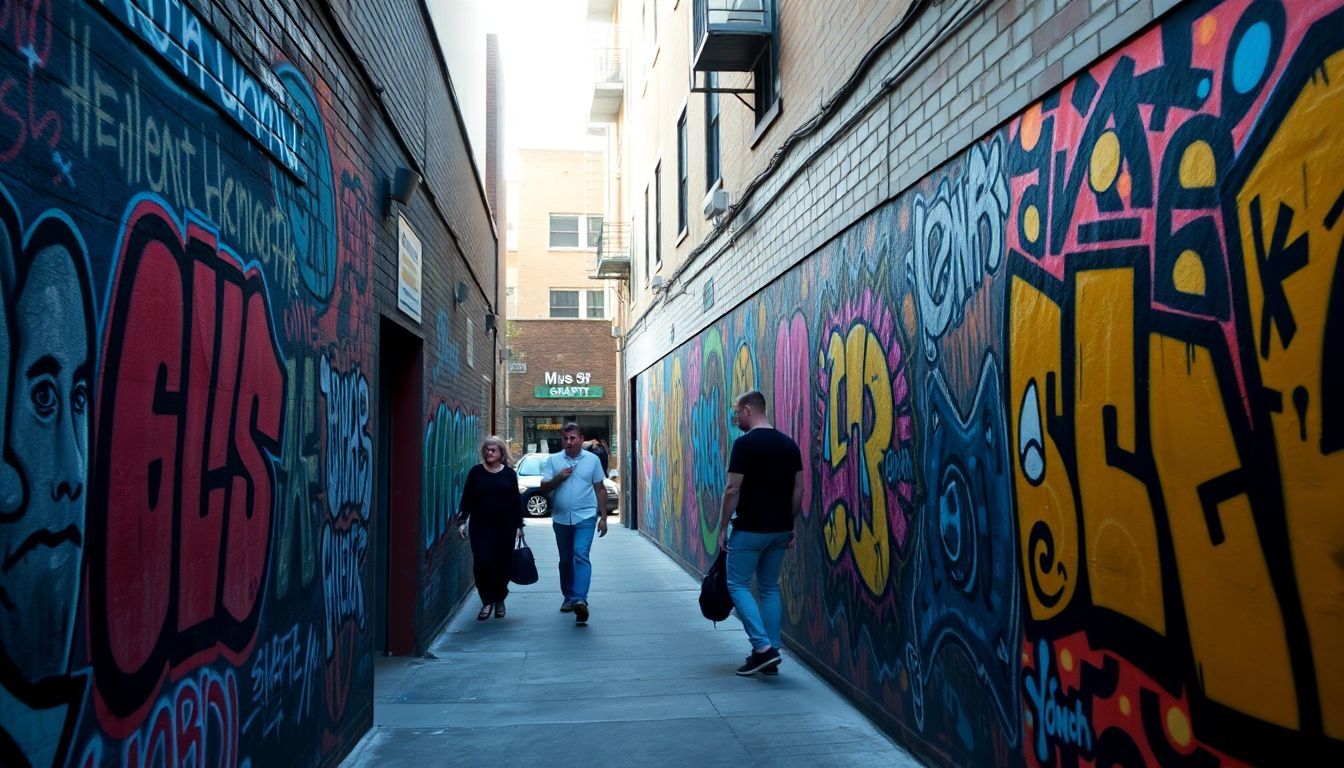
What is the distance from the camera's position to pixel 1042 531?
4168 mm

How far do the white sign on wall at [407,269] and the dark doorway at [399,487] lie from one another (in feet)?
1.00

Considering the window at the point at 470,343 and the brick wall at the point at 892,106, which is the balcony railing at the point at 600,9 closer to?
the window at the point at 470,343

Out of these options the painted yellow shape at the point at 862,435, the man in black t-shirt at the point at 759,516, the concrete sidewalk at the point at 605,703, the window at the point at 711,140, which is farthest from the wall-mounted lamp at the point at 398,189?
the window at the point at 711,140

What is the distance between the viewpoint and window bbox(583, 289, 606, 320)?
120 ft

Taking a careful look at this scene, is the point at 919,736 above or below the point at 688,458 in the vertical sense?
below

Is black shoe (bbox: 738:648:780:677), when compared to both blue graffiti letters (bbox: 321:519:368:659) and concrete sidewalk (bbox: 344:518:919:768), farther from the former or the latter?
blue graffiti letters (bbox: 321:519:368:659)

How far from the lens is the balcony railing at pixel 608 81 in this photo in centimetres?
2364

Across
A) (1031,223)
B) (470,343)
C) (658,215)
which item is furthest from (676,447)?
(1031,223)

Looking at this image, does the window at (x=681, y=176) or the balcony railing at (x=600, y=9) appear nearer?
the window at (x=681, y=176)

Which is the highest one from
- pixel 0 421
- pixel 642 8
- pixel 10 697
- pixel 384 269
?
pixel 642 8

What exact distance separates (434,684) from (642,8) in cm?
1452

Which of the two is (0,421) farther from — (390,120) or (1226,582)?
(390,120)

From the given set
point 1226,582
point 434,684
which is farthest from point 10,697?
point 434,684

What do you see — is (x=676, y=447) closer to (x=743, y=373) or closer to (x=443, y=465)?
(x=743, y=373)
